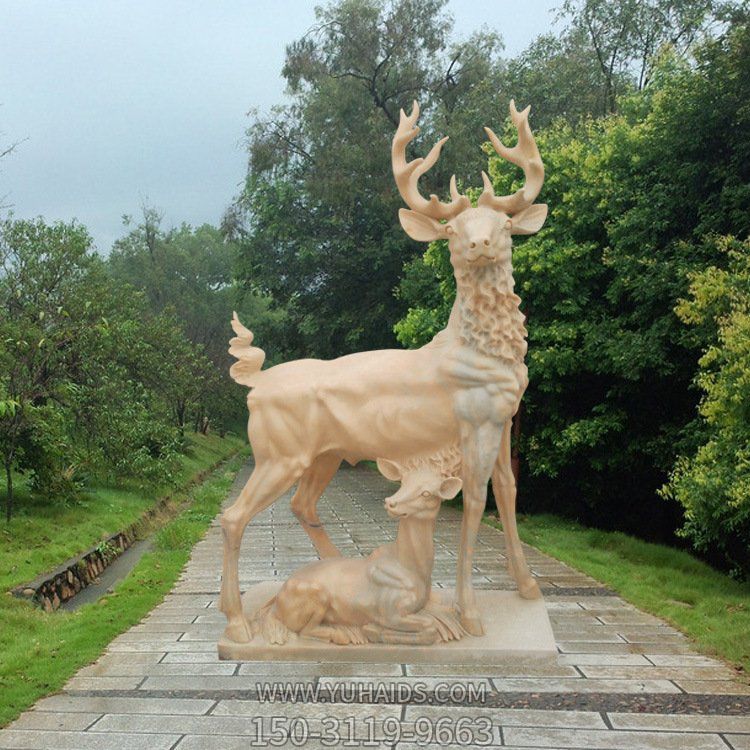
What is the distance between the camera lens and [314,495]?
5.62m

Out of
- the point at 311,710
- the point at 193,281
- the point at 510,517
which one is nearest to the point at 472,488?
the point at 510,517

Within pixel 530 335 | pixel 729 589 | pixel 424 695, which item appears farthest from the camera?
pixel 530 335

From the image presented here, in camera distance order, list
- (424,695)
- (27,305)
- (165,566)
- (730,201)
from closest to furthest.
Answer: (424,695) < (165,566) < (730,201) < (27,305)

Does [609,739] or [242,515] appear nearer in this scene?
[609,739]

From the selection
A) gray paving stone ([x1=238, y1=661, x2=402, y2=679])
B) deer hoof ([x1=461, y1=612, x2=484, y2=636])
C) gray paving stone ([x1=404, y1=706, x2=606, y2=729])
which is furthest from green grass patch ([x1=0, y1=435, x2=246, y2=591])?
gray paving stone ([x1=404, y1=706, x2=606, y2=729])

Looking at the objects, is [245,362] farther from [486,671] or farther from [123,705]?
[486,671]

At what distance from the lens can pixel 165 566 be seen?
30.0 ft

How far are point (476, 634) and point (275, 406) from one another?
5.99 ft

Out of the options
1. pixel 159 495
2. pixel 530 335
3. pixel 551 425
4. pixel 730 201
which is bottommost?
pixel 159 495

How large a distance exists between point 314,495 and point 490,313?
1.73 meters

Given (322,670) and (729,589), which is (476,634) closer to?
(322,670)

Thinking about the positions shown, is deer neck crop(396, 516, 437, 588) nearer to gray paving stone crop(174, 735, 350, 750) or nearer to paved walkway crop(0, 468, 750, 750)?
paved walkway crop(0, 468, 750, 750)

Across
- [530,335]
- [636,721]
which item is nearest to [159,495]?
[530,335]

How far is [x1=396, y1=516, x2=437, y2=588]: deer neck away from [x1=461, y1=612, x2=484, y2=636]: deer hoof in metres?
0.36
